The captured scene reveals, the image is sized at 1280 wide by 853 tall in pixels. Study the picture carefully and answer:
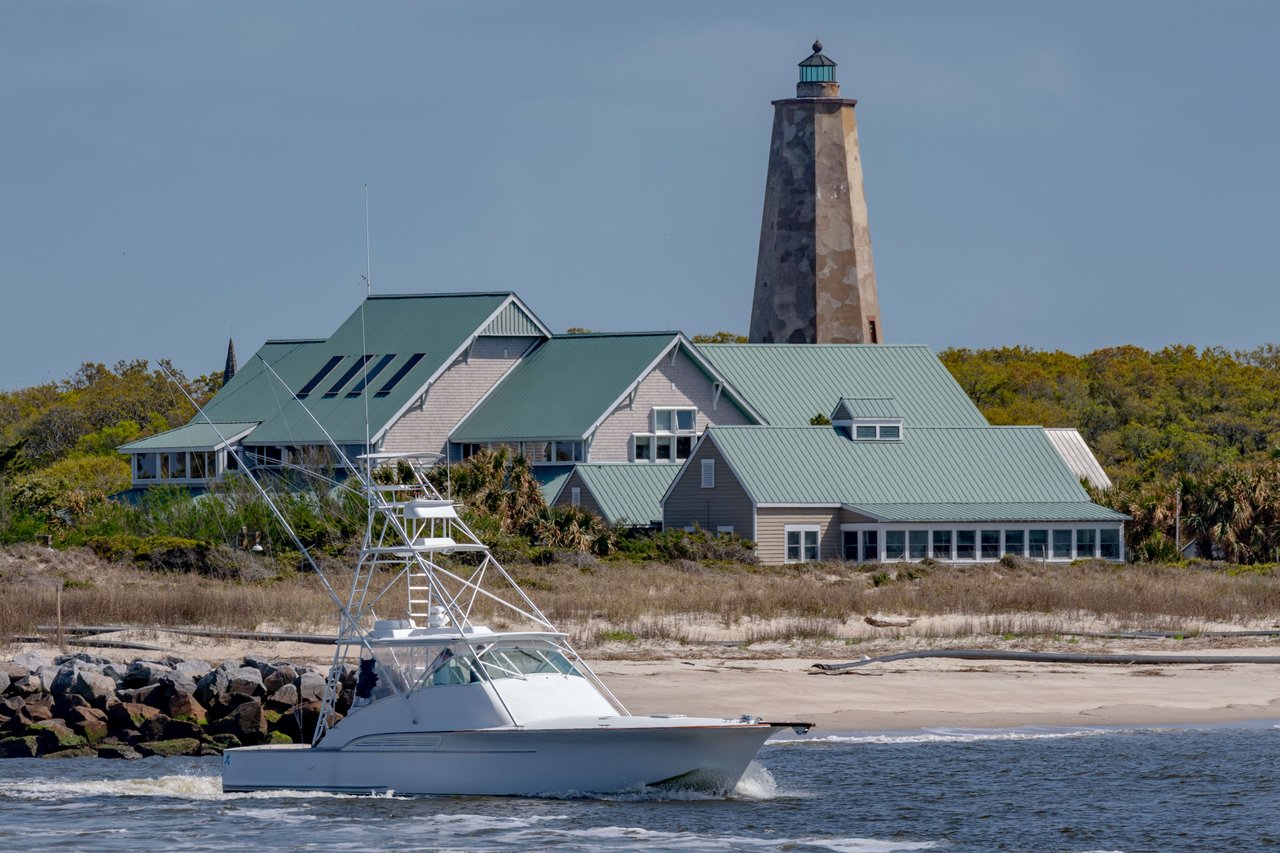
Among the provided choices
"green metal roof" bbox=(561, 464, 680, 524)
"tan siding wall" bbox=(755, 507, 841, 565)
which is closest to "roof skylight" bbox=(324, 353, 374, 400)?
"green metal roof" bbox=(561, 464, 680, 524)

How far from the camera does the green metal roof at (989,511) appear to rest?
55688 mm

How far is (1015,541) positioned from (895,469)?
4.09m

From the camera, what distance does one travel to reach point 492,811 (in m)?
21.9

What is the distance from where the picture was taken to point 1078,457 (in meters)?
70.6

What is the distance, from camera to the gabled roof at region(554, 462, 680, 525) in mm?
59125

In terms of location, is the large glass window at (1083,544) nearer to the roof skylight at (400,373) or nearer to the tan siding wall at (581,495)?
the tan siding wall at (581,495)

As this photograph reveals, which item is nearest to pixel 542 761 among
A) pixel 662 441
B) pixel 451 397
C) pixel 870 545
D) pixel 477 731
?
pixel 477 731

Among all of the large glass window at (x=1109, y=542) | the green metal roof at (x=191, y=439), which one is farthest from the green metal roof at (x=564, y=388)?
the large glass window at (x=1109, y=542)

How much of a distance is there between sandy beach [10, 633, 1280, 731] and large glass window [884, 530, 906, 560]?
19.2 meters

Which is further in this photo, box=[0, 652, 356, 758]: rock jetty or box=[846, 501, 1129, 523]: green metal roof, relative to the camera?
box=[846, 501, 1129, 523]: green metal roof

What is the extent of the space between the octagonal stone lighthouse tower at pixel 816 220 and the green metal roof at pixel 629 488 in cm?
1450

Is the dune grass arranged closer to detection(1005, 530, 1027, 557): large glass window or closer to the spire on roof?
detection(1005, 530, 1027, 557): large glass window

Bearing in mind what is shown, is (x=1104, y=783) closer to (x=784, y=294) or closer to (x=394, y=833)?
(x=394, y=833)

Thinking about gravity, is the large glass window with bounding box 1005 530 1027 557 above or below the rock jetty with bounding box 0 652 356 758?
above
